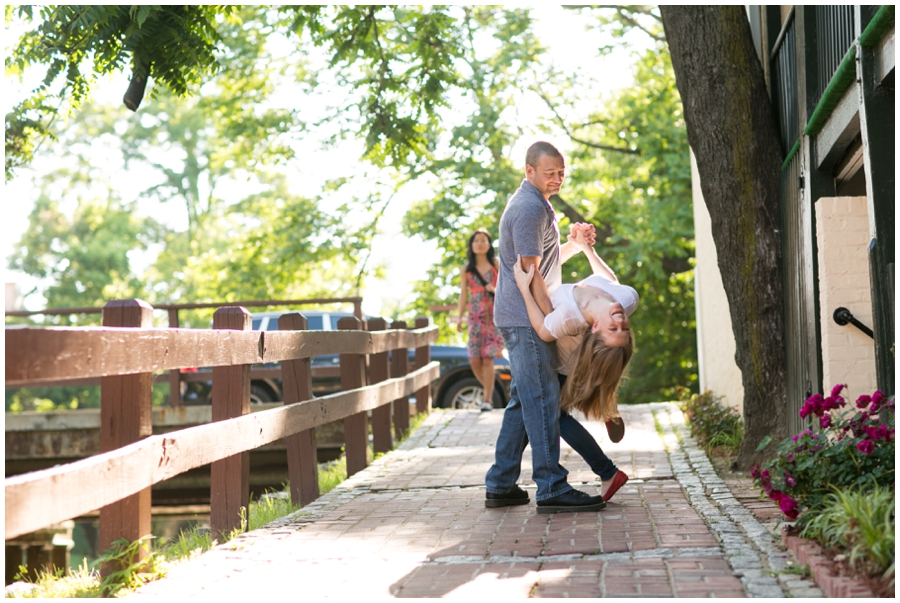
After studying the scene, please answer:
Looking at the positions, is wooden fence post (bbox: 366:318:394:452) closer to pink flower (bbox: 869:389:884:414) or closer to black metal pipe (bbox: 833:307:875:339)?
black metal pipe (bbox: 833:307:875:339)

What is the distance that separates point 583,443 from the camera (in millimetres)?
5500

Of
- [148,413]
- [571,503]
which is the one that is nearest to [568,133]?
[571,503]

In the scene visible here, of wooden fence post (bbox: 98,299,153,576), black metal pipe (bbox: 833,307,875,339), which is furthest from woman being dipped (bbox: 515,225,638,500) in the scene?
wooden fence post (bbox: 98,299,153,576)

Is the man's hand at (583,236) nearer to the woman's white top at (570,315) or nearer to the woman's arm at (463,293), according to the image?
the woman's white top at (570,315)

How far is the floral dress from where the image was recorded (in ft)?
35.9

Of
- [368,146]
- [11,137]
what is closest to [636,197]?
[368,146]

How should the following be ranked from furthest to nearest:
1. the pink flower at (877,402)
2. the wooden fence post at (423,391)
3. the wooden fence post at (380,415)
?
the wooden fence post at (423,391) → the wooden fence post at (380,415) → the pink flower at (877,402)

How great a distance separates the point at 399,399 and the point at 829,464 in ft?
20.6

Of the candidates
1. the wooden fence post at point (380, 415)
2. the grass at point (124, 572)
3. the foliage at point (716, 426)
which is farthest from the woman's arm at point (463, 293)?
the grass at point (124, 572)

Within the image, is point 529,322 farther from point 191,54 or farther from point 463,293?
point 463,293

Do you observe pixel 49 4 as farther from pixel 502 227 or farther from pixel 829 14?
pixel 829 14

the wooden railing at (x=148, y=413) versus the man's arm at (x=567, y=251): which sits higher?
the man's arm at (x=567, y=251)

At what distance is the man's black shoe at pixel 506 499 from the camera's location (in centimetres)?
564

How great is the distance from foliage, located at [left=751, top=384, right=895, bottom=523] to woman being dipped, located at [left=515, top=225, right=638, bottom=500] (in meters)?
1.03
